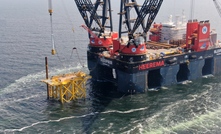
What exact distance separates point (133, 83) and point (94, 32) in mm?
14926

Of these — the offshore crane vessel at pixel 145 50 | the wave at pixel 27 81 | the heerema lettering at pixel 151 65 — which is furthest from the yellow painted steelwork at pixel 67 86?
the heerema lettering at pixel 151 65

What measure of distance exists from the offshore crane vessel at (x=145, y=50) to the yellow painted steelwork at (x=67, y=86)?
7328 mm

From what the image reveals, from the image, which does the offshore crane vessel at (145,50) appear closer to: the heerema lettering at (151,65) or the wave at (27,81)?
the heerema lettering at (151,65)

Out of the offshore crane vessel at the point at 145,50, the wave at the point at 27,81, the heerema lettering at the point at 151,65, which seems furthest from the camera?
the wave at the point at 27,81

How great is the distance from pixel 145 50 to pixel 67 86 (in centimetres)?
1426

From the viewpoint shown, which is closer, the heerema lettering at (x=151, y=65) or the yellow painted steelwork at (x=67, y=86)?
the yellow painted steelwork at (x=67, y=86)

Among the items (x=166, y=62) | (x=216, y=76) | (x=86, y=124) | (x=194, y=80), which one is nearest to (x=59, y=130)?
Answer: (x=86, y=124)

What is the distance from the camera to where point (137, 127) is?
39906 mm

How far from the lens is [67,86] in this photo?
155 ft

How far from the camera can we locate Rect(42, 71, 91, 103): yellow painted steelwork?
45.9 m

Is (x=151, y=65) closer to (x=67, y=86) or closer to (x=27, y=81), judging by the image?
(x=67, y=86)

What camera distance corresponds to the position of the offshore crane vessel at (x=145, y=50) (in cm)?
5075

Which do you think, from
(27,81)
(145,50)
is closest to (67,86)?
(27,81)

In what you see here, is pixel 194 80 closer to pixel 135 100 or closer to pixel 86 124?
pixel 135 100
